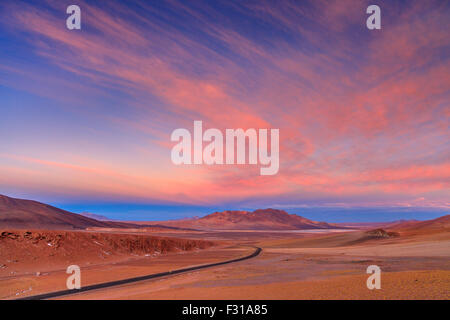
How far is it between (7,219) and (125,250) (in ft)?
194

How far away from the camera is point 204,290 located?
13445 millimetres

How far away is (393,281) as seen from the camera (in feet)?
42.1

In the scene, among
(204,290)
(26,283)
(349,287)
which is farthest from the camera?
(26,283)

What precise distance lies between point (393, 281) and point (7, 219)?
89637 mm

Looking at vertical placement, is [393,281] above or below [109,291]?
above
